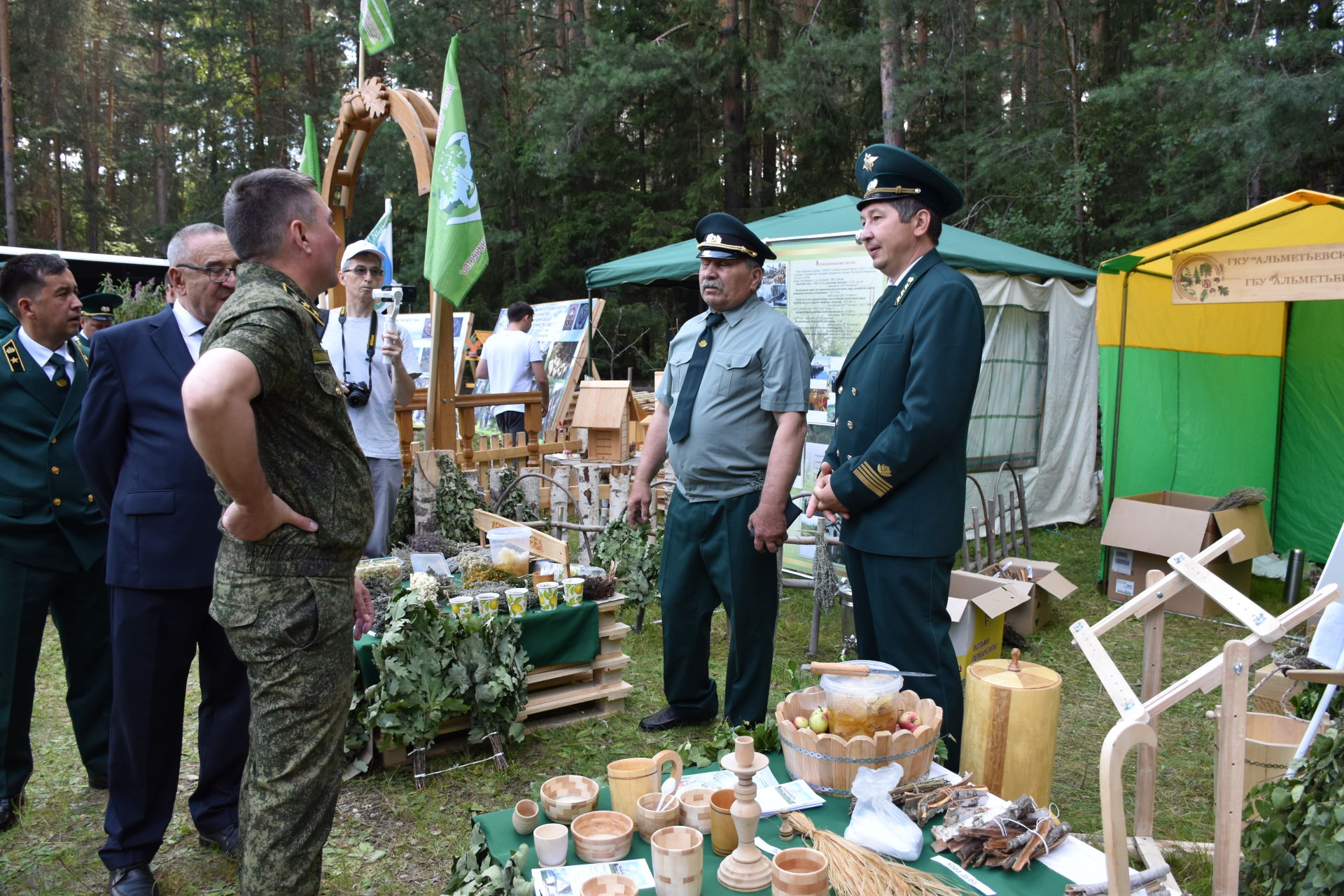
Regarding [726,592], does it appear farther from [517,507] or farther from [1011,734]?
[517,507]

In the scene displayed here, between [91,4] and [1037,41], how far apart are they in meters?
26.9

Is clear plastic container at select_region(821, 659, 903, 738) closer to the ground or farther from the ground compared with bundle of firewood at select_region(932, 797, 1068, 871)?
farther from the ground

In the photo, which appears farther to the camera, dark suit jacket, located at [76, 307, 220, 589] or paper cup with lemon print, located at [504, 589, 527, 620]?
paper cup with lemon print, located at [504, 589, 527, 620]

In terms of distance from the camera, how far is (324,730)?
1931 millimetres

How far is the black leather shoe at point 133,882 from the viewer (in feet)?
8.25

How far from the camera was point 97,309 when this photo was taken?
6.52 m

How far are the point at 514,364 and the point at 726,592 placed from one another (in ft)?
15.9

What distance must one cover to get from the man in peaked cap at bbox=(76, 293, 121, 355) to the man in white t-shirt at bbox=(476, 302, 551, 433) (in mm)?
2848

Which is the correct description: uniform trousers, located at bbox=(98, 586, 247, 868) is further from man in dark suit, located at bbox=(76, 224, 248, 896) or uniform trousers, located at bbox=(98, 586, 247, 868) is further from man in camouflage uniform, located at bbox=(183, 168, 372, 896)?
man in camouflage uniform, located at bbox=(183, 168, 372, 896)

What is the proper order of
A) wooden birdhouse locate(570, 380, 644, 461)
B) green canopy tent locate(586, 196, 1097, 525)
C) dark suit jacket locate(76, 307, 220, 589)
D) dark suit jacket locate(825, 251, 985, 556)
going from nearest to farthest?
1. dark suit jacket locate(76, 307, 220, 589)
2. dark suit jacket locate(825, 251, 985, 556)
3. green canopy tent locate(586, 196, 1097, 525)
4. wooden birdhouse locate(570, 380, 644, 461)

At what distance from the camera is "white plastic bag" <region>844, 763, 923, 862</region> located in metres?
1.73

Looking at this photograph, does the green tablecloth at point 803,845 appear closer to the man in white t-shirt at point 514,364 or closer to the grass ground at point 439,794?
the grass ground at point 439,794

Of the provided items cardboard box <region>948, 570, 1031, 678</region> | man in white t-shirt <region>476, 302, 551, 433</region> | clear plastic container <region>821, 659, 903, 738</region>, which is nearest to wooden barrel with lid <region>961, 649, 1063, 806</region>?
clear plastic container <region>821, 659, 903, 738</region>

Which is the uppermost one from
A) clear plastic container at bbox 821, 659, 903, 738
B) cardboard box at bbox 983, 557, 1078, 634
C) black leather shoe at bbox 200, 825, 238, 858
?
clear plastic container at bbox 821, 659, 903, 738
